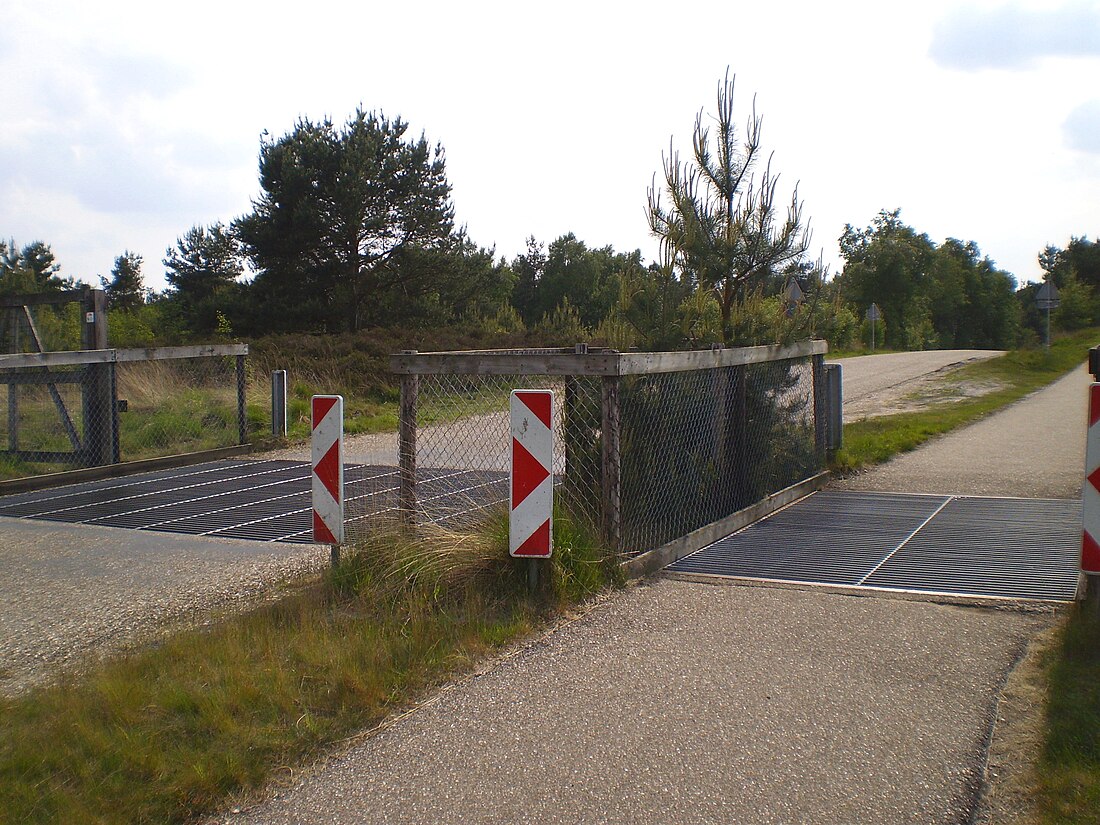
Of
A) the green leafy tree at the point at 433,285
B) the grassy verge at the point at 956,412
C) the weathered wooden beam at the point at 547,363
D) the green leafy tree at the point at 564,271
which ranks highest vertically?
the green leafy tree at the point at 564,271

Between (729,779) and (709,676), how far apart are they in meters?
1.03

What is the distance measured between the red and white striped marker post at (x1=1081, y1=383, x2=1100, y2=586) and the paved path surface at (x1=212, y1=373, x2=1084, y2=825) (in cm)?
56

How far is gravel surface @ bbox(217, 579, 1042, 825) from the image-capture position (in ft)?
11.1

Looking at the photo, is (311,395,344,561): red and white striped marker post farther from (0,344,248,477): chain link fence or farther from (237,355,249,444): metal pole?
(237,355,249,444): metal pole

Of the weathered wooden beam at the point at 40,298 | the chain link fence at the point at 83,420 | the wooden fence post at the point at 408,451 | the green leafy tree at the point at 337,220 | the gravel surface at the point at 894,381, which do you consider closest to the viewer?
the wooden fence post at the point at 408,451

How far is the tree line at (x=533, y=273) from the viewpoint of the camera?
927cm

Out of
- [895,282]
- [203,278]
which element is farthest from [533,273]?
[203,278]

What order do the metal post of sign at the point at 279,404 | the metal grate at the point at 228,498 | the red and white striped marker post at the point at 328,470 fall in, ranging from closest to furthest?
the red and white striped marker post at the point at 328,470 → the metal grate at the point at 228,498 → the metal post of sign at the point at 279,404

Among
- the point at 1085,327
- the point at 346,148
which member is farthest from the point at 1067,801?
the point at 1085,327

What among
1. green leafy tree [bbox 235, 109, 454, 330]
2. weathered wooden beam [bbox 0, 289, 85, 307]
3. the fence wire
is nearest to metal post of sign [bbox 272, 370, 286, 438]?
weathered wooden beam [bbox 0, 289, 85, 307]

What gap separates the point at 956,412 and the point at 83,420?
562 inches

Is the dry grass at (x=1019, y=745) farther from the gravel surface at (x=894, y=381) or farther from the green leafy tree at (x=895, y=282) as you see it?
the green leafy tree at (x=895, y=282)

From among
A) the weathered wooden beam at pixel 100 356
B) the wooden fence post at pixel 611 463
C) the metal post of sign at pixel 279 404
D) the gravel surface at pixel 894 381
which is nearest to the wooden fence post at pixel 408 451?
the wooden fence post at pixel 611 463

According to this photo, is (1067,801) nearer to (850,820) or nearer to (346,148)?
(850,820)
